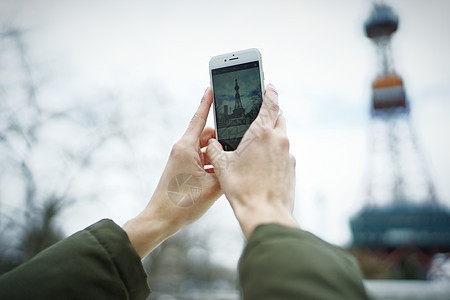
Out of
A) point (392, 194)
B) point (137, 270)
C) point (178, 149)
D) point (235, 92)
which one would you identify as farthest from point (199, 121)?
point (392, 194)

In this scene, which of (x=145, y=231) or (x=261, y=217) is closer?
(x=261, y=217)

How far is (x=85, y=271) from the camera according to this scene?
75cm

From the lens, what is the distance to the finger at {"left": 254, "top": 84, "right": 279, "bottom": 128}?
92 cm

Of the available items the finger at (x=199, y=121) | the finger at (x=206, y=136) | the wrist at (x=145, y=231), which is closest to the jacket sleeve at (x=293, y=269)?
the wrist at (x=145, y=231)

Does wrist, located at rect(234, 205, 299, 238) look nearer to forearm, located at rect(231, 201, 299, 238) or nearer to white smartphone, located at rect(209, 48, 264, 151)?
forearm, located at rect(231, 201, 299, 238)

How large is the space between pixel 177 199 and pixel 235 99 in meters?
0.51

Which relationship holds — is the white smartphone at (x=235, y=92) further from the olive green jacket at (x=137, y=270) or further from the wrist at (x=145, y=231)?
the olive green jacket at (x=137, y=270)

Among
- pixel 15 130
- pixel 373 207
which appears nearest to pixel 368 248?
pixel 373 207

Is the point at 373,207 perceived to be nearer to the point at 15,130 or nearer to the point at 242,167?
the point at 15,130

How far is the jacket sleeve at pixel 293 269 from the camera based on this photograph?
0.46 m

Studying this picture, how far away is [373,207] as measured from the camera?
17.0 metres

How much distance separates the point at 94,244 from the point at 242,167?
41 centimetres

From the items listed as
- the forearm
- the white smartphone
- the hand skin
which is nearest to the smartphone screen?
the white smartphone

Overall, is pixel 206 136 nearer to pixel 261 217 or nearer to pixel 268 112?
pixel 268 112
